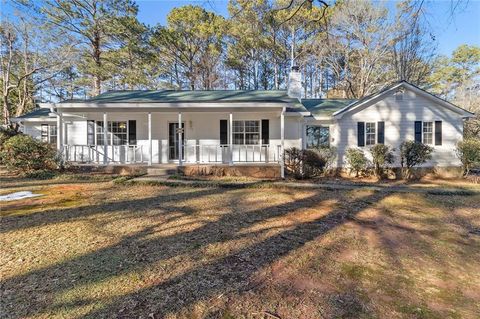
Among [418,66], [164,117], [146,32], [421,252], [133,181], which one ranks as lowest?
[421,252]

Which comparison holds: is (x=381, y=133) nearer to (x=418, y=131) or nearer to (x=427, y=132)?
(x=418, y=131)

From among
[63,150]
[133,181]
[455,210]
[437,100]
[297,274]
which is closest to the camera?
[297,274]

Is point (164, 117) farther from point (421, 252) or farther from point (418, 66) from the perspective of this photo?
point (418, 66)

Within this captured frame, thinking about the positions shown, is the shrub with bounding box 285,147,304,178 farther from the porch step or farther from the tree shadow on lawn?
the tree shadow on lawn

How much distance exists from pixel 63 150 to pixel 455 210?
13.8m

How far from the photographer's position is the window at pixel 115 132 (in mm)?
13281

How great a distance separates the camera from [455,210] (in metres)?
7.02

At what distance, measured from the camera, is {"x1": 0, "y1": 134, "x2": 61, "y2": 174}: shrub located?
34.3 feet

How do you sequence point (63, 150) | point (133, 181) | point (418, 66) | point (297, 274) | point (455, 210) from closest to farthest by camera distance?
point (297, 274), point (455, 210), point (133, 181), point (63, 150), point (418, 66)

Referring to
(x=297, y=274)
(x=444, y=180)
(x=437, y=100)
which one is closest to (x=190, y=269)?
(x=297, y=274)

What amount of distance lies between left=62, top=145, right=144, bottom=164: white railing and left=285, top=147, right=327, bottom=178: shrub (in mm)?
6830

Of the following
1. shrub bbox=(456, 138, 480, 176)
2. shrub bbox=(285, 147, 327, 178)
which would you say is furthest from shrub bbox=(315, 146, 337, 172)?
shrub bbox=(456, 138, 480, 176)

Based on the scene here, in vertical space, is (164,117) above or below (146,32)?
below

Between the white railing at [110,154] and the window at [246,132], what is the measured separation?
4.49m
